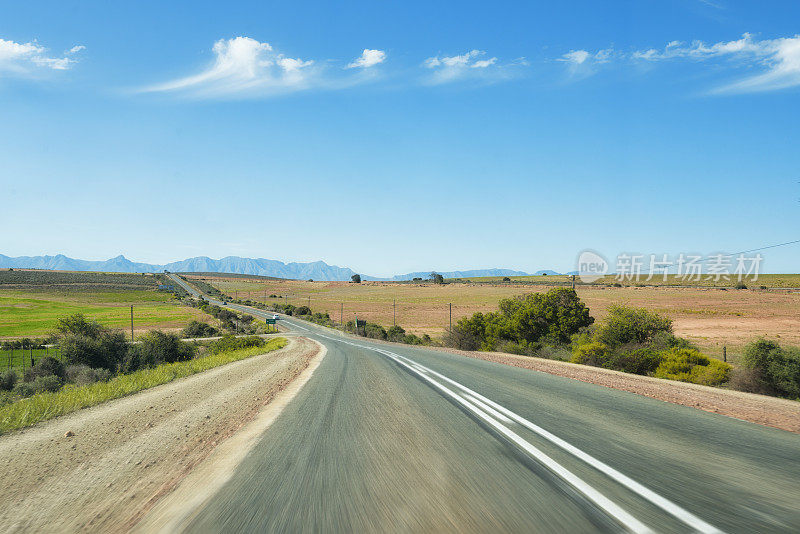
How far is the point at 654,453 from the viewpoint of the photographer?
5.10m

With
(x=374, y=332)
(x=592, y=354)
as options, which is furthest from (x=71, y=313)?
(x=592, y=354)

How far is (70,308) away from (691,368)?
12571 centimetres

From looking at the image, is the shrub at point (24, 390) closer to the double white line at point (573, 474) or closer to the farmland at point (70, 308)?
the double white line at point (573, 474)

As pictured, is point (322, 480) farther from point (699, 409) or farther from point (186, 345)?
point (186, 345)

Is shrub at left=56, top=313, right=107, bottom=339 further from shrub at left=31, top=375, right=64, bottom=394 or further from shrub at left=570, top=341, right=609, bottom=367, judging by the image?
shrub at left=570, top=341, right=609, bottom=367

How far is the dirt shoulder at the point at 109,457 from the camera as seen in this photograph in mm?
4270

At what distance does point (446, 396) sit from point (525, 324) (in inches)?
1074

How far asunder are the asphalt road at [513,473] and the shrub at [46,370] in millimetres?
34953

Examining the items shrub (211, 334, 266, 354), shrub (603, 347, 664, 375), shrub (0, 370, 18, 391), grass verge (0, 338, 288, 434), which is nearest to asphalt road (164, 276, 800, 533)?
grass verge (0, 338, 288, 434)

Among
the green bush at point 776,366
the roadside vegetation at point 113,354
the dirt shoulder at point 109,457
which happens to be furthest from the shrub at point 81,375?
the green bush at point 776,366

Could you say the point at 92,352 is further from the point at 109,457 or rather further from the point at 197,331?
the point at 109,457

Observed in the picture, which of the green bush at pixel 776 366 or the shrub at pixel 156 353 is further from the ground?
the green bush at pixel 776 366

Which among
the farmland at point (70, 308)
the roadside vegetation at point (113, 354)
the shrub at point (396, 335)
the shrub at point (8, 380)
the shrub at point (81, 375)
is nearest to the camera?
the shrub at point (8, 380)

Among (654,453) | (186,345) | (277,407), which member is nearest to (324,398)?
(277,407)
